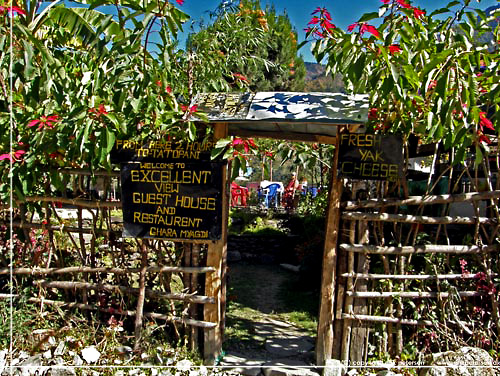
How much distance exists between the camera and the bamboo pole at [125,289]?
457cm

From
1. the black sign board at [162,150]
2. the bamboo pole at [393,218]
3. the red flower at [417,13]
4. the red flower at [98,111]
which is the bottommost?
the bamboo pole at [393,218]

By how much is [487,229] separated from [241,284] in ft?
15.4

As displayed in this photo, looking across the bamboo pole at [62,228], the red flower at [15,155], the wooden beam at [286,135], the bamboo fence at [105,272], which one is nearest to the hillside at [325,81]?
the wooden beam at [286,135]

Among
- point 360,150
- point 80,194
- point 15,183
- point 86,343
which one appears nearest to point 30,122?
point 15,183

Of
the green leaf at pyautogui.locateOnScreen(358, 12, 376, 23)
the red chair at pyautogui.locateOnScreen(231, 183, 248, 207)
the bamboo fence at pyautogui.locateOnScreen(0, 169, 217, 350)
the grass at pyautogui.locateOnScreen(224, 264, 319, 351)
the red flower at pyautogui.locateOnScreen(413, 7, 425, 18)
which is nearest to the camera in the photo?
the green leaf at pyautogui.locateOnScreen(358, 12, 376, 23)

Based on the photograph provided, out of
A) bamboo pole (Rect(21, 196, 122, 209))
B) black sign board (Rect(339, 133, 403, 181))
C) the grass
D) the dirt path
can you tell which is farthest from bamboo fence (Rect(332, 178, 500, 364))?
bamboo pole (Rect(21, 196, 122, 209))

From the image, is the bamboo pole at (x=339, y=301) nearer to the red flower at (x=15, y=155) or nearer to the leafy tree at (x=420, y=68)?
the leafy tree at (x=420, y=68)

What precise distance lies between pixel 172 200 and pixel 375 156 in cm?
189

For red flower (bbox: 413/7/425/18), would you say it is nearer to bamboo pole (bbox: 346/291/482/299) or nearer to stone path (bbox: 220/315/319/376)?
bamboo pole (bbox: 346/291/482/299)

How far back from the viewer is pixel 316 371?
14.8ft

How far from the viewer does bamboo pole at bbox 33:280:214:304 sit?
180 inches

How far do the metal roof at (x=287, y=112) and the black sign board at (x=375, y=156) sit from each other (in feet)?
0.62

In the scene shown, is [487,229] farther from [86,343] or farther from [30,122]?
[30,122]

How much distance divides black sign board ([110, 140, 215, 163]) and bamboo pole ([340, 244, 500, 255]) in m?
1.56
